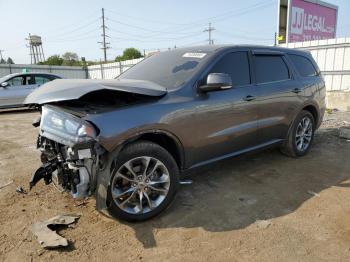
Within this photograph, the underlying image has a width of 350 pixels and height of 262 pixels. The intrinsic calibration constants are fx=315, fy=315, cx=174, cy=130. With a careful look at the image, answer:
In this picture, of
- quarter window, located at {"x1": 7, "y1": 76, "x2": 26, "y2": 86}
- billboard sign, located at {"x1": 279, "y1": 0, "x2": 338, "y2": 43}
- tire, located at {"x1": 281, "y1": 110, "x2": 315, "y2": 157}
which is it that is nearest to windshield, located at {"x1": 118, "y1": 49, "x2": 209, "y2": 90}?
tire, located at {"x1": 281, "y1": 110, "x2": 315, "y2": 157}

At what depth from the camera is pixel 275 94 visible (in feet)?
15.0

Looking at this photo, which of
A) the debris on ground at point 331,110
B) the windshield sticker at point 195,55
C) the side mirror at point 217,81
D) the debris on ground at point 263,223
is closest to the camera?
the debris on ground at point 263,223

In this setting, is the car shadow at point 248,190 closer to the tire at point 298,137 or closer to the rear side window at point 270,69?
the tire at point 298,137

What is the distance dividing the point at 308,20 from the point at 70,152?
15233mm

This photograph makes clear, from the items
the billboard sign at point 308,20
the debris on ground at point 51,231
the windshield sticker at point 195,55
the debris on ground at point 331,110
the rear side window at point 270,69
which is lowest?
the debris on ground at point 51,231

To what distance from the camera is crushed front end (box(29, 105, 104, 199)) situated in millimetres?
2824

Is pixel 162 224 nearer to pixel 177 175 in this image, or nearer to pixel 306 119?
pixel 177 175

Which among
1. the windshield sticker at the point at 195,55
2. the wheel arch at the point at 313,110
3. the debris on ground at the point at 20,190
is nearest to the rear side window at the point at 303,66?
the wheel arch at the point at 313,110

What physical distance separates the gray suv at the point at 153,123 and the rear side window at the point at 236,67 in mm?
13

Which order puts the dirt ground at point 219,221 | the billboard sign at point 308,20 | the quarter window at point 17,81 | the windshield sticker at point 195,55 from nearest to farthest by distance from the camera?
the dirt ground at point 219,221
the windshield sticker at point 195,55
the quarter window at point 17,81
the billboard sign at point 308,20

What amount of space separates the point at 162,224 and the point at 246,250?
0.87 metres

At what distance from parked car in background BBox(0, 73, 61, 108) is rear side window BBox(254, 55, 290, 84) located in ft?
31.4

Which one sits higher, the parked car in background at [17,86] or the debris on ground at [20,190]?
the parked car in background at [17,86]

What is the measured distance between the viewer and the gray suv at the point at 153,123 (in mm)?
2943
